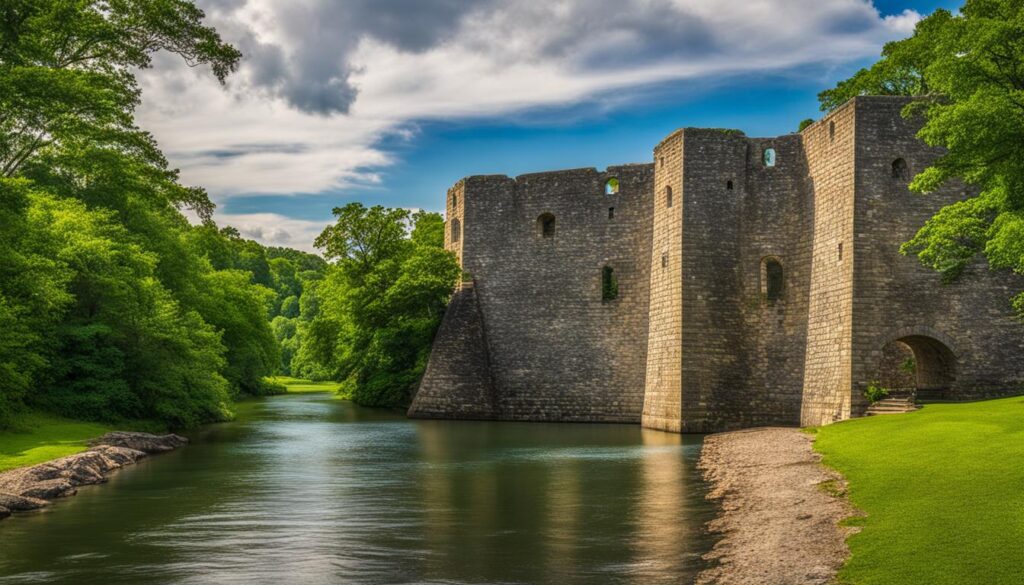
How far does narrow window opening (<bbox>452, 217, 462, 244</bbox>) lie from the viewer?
138 feet

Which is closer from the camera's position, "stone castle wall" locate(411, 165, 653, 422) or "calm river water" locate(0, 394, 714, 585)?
"calm river water" locate(0, 394, 714, 585)

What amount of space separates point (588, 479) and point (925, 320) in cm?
1307

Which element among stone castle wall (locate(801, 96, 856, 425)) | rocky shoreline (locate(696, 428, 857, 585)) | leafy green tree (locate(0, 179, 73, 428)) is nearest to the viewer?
rocky shoreline (locate(696, 428, 857, 585))

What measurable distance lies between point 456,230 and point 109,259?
1843 centimetres

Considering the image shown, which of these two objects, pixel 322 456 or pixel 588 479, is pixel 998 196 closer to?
pixel 588 479

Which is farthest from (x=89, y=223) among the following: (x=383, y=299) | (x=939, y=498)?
(x=939, y=498)

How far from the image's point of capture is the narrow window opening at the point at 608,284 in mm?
37375

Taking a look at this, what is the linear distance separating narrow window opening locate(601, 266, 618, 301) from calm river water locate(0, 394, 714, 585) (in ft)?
42.3

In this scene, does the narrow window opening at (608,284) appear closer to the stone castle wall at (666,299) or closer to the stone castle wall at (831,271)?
the stone castle wall at (666,299)

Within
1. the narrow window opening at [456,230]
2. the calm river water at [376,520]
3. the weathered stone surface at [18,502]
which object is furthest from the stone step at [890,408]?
the narrow window opening at [456,230]

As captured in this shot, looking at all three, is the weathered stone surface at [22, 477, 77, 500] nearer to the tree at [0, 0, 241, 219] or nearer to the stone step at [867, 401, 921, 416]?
the tree at [0, 0, 241, 219]

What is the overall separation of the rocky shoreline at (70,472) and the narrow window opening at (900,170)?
22122mm

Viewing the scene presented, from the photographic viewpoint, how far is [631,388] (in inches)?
1420

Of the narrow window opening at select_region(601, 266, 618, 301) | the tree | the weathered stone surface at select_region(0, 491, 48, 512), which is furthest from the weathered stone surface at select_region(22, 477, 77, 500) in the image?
the narrow window opening at select_region(601, 266, 618, 301)
